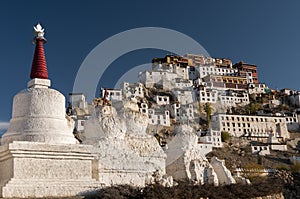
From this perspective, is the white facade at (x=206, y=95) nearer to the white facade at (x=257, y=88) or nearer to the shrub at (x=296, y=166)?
the white facade at (x=257, y=88)

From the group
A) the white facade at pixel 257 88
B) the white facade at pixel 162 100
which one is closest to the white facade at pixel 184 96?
the white facade at pixel 162 100

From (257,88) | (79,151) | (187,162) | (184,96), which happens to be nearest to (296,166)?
(184,96)

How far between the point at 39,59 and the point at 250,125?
187 ft

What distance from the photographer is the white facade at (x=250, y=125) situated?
224ft

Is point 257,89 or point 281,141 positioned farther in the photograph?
point 257,89

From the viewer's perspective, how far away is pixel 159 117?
6681cm

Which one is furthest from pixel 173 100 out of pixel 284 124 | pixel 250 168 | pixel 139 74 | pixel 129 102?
pixel 129 102

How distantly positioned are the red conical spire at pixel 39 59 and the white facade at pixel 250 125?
5230cm

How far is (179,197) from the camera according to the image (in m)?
16.3

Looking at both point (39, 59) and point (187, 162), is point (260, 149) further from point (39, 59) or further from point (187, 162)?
point (39, 59)

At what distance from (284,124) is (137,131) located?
54.8 meters

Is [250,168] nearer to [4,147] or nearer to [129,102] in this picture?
[129,102]

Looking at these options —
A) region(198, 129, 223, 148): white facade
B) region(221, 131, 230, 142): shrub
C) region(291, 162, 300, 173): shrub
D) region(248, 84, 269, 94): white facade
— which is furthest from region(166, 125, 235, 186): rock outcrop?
region(248, 84, 269, 94): white facade

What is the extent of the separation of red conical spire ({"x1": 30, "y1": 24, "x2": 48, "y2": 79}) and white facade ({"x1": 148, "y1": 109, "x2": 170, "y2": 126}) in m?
48.0
